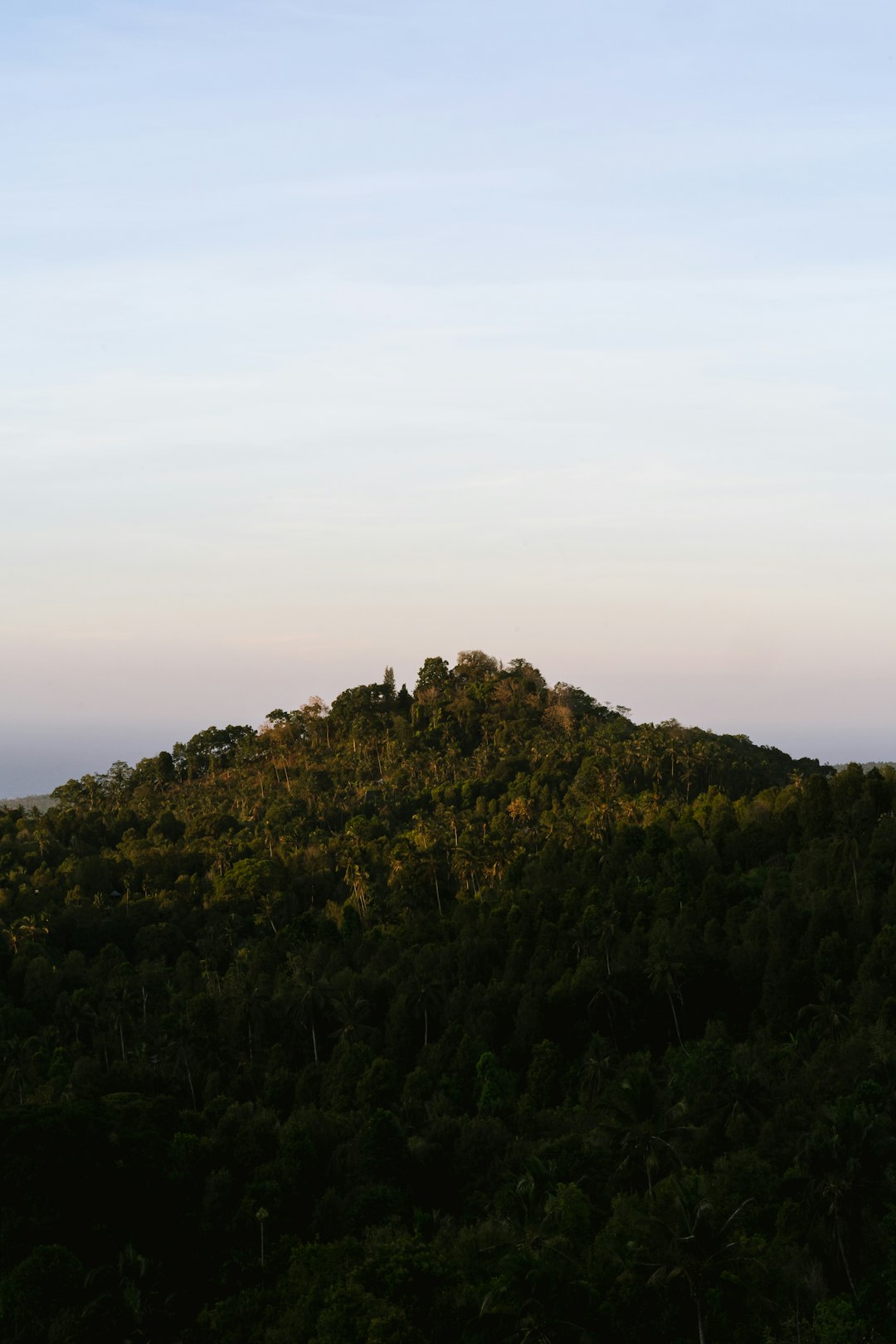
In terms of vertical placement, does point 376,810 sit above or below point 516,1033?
above

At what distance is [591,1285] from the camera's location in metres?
58.0

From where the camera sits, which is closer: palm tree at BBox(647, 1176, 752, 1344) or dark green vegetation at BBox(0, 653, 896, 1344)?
palm tree at BBox(647, 1176, 752, 1344)

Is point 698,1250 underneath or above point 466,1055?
above

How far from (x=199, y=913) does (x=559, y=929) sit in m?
43.7

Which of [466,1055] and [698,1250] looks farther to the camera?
[466,1055]

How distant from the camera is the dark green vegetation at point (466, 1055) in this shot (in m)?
60.3

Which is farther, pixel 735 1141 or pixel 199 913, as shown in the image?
pixel 199 913

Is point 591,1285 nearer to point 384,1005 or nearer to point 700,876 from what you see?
point 384,1005

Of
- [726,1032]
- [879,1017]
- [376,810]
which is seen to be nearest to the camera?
[879,1017]

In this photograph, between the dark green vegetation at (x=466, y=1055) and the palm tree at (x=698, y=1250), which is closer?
the palm tree at (x=698, y=1250)

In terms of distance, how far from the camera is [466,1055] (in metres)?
97.1

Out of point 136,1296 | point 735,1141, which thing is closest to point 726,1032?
point 735,1141

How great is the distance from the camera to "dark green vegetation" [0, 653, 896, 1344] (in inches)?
2376

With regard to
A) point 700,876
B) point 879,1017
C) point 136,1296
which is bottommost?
point 136,1296
